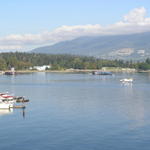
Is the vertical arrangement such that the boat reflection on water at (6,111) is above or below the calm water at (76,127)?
above

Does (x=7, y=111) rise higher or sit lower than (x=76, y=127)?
higher

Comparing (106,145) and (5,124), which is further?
(5,124)

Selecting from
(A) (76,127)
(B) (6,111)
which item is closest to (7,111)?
(B) (6,111)

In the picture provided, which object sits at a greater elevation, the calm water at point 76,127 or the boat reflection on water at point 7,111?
the boat reflection on water at point 7,111

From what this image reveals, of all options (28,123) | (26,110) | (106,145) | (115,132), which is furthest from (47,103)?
(106,145)

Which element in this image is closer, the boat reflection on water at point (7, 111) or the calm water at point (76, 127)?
the calm water at point (76, 127)

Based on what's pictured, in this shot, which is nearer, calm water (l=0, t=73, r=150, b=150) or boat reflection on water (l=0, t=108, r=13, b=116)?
calm water (l=0, t=73, r=150, b=150)

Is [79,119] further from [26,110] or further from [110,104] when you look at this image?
[110,104]

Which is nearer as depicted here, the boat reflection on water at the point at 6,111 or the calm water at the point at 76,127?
the calm water at the point at 76,127

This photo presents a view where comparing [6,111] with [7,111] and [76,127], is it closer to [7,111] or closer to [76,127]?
[7,111]

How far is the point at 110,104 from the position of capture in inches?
2117

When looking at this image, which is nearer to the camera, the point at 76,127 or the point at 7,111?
the point at 76,127

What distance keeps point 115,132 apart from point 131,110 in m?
13.9

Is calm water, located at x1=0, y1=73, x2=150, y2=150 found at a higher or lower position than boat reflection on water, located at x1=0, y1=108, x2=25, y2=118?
lower
